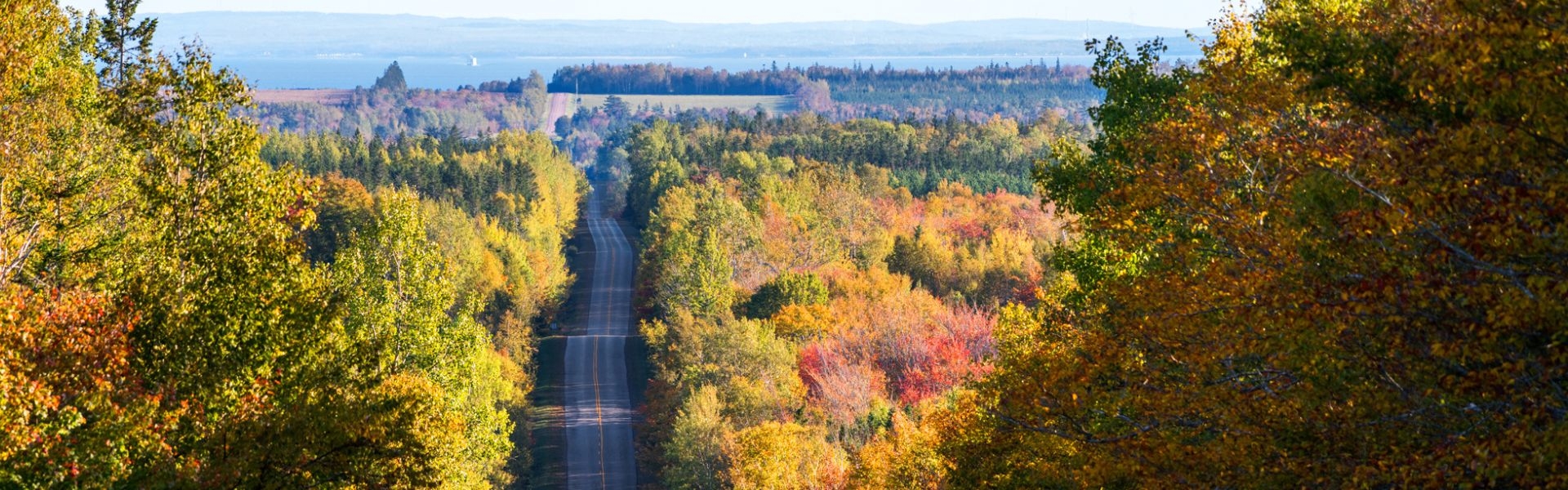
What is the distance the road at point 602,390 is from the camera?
185 feet

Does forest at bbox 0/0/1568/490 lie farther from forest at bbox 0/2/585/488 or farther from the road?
the road

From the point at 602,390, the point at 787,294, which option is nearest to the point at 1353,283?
the point at 787,294

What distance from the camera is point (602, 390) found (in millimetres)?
69750

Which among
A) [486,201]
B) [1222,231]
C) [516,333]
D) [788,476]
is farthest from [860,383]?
[486,201]

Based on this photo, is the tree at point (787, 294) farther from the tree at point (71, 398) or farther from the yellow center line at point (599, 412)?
the tree at point (71, 398)

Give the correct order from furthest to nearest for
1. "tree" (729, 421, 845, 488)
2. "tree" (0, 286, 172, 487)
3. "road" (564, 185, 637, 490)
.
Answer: "road" (564, 185, 637, 490) → "tree" (729, 421, 845, 488) → "tree" (0, 286, 172, 487)

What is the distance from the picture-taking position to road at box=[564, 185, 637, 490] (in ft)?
185

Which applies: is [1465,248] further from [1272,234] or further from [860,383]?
[860,383]

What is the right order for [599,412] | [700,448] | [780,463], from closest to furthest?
1. [780,463]
2. [700,448]
3. [599,412]

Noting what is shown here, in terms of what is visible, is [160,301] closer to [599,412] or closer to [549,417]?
[549,417]

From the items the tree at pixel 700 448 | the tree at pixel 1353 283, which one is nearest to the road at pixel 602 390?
the tree at pixel 700 448

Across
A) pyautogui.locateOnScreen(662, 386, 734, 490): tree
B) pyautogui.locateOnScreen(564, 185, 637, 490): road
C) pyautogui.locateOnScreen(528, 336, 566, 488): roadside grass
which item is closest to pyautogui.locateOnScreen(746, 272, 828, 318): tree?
pyautogui.locateOnScreen(564, 185, 637, 490): road

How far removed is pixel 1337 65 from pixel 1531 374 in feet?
11.3

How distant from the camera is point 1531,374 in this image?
9281 millimetres
